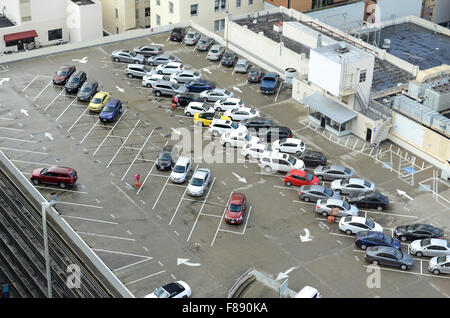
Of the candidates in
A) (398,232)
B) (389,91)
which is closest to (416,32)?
(389,91)

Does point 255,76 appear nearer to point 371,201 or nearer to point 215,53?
point 215,53

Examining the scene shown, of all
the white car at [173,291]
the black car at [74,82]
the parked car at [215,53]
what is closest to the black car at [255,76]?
the parked car at [215,53]

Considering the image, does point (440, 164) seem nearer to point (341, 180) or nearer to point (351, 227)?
point (341, 180)

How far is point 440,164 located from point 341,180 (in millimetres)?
10147

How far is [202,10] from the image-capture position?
97.1 m

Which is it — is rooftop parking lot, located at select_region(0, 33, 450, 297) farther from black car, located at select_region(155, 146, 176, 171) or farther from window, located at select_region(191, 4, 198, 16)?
window, located at select_region(191, 4, 198, 16)

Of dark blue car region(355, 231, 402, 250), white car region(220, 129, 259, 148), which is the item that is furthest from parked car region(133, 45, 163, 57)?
dark blue car region(355, 231, 402, 250)

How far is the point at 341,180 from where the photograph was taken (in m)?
65.4

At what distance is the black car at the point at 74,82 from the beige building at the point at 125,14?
30135 mm

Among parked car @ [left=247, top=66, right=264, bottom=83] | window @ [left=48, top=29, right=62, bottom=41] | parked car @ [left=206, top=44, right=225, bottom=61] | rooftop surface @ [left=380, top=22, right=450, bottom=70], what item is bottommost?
window @ [left=48, top=29, right=62, bottom=41]

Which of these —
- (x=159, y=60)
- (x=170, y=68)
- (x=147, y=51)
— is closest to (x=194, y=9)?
(x=147, y=51)

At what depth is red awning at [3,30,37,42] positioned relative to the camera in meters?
99.2

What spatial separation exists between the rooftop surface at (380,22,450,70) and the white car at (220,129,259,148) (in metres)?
24.6

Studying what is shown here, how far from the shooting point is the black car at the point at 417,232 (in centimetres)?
5881
